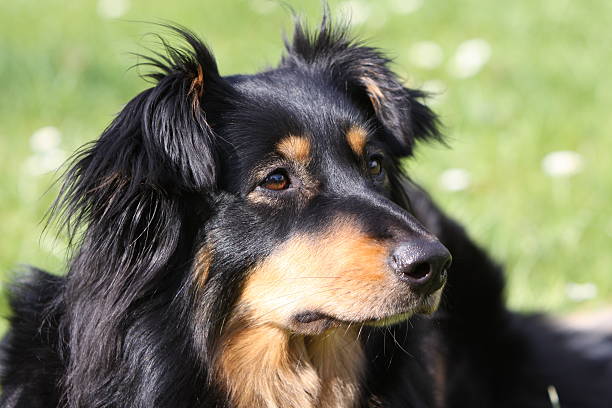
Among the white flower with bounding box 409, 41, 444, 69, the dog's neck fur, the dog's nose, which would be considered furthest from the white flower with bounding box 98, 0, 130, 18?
the dog's nose

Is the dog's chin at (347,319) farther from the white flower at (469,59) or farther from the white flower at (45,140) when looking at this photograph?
the white flower at (469,59)

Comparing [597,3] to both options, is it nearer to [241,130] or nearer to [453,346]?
[453,346]

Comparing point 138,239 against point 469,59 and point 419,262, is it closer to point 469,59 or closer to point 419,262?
point 419,262

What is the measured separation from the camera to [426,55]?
24.3ft

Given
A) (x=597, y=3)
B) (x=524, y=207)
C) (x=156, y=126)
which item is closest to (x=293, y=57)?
(x=156, y=126)

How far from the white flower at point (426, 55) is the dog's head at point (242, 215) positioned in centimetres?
464

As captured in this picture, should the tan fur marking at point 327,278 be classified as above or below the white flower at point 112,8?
below

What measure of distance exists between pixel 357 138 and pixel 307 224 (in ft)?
1.41

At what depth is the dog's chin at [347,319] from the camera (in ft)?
8.20

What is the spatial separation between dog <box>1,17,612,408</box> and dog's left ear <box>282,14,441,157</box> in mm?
116

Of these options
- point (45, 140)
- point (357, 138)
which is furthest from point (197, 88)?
point (45, 140)

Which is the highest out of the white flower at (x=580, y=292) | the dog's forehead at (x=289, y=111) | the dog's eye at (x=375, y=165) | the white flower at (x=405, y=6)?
the white flower at (x=405, y=6)

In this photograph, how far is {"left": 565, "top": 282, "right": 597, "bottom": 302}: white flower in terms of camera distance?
4617mm

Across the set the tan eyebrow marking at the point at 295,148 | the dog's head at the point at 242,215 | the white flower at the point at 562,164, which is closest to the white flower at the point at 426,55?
the white flower at the point at 562,164
